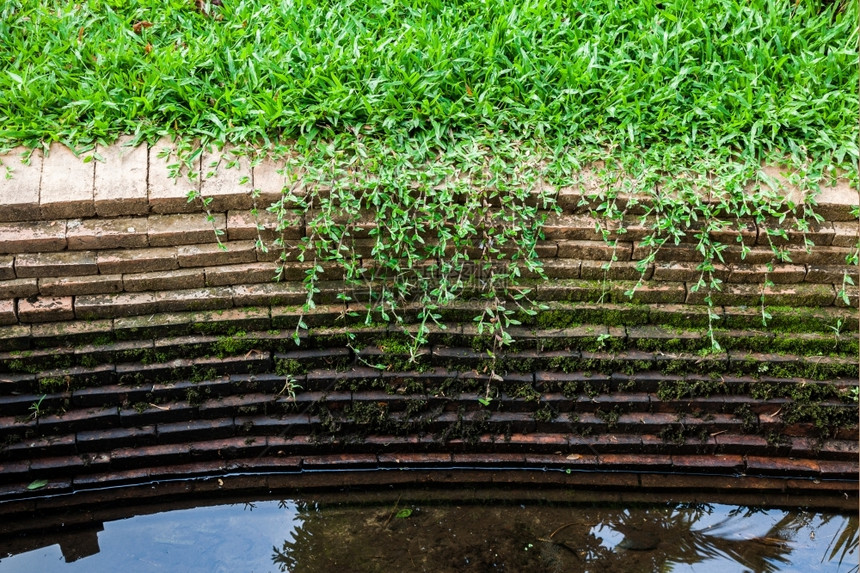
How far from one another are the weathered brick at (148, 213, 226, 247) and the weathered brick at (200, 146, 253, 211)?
0.23ft

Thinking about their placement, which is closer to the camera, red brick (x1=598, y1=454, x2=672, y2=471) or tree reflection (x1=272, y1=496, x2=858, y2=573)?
tree reflection (x1=272, y1=496, x2=858, y2=573)

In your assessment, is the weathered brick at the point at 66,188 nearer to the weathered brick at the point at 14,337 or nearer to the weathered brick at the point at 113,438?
the weathered brick at the point at 14,337

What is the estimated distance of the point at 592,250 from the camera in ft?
12.4

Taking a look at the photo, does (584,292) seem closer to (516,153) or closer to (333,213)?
(516,153)

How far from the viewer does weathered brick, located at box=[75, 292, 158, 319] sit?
3678mm

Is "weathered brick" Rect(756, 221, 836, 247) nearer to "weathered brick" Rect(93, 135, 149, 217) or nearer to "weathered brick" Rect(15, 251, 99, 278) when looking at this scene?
"weathered brick" Rect(93, 135, 149, 217)

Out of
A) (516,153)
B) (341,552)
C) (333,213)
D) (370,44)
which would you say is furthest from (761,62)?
(341,552)

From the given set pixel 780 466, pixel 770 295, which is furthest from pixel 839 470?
pixel 770 295

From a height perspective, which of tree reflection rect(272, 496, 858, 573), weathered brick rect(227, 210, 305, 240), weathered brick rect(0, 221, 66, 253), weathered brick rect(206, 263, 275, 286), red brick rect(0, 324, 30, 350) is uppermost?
weathered brick rect(227, 210, 305, 240)

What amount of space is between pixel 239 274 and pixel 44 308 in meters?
0.82

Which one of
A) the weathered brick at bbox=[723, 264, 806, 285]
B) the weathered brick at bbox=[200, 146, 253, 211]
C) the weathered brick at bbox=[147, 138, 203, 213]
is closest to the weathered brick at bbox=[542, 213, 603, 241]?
the weathered brick at bbox=[723, 264, 806, 285]

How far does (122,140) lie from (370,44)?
123cm

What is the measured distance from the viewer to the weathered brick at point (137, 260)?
11.9 feet

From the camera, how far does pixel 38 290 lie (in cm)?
365
